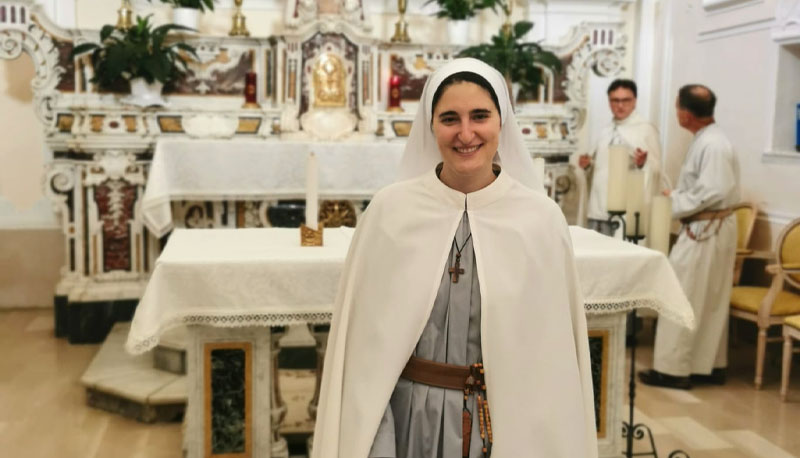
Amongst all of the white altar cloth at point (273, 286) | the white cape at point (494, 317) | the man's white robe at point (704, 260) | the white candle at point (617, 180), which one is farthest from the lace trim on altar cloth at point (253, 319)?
the man's white robe at point (704, 260)

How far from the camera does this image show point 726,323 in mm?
5785

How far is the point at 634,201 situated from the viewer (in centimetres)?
402

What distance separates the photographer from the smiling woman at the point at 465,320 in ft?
7.13

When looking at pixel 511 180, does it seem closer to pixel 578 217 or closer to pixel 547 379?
pixel 547 379

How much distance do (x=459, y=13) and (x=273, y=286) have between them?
4.13 meters

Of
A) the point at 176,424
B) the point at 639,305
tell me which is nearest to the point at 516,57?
the point at 639,305

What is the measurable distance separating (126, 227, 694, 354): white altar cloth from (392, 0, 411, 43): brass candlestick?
355cm

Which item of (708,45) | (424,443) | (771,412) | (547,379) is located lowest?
(771,412)

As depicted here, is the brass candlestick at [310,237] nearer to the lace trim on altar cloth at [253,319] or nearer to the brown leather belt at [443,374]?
the lace trim on altar cloth at [253,319]

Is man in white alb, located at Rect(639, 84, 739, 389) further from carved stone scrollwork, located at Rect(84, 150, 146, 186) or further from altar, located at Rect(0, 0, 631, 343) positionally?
carved stone scrollwork, located at Rect(84, 150, 146, 186)

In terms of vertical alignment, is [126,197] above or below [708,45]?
below

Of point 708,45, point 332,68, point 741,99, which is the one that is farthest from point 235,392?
point 708,45

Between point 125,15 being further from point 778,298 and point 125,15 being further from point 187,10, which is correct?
point 778,298

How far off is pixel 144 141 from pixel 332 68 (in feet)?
5.12
